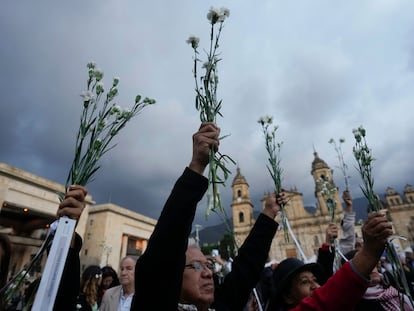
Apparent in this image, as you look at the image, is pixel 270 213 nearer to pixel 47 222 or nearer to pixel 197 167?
pixel 197 167

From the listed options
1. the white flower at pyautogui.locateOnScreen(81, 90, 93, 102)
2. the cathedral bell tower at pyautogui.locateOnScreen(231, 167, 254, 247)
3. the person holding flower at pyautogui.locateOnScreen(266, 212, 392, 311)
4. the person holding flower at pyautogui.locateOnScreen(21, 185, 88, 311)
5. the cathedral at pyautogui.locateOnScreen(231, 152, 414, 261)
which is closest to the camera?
the person holding flower at pyautogui.locateOnScreen(21, 185, 88, 311)

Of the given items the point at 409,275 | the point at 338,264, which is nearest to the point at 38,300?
the point at 338,264

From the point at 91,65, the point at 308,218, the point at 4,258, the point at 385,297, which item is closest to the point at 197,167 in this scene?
the point at 91,65

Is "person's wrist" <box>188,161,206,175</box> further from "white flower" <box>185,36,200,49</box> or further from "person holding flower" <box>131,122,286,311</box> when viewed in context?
"white flower" <box>185,36,200,49</box>

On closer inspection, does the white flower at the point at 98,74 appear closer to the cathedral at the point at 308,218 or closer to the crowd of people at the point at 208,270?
the crowd of people at the point at 208,270

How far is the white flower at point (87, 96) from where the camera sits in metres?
1.78

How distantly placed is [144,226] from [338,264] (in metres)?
34.8

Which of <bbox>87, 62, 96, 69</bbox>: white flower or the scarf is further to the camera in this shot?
the scarf

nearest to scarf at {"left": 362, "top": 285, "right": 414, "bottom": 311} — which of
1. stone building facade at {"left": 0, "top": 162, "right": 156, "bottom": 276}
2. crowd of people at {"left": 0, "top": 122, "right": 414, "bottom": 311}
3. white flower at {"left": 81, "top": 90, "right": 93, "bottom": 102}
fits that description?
crowd of people at {"left": 0, "top": 122, "right": 414, "bottom": 311}

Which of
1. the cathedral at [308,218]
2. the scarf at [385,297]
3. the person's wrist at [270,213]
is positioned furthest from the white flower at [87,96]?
the cathedral at [308,218]

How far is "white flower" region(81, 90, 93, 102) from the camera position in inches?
70.1

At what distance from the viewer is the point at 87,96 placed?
1799 mm

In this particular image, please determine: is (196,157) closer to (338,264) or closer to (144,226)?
(338,264)

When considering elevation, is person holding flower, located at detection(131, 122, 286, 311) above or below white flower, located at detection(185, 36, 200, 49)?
below
